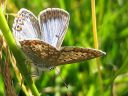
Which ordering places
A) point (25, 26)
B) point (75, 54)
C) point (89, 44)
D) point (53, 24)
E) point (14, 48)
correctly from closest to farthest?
A: point (14, 48)
point (75, 54)
point (25, 26)
point (53, 24)
point (89, 44)

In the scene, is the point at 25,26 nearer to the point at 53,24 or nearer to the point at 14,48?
the point at 53,24

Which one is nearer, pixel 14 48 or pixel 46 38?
pixel 14 48

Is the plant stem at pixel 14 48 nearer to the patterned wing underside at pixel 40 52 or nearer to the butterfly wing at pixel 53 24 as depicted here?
the patterned wing underside at pixel 40 52

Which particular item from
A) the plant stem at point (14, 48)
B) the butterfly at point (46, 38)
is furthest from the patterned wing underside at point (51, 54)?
the plant stem at point (14, 48)

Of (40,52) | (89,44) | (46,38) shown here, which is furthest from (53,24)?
(89,44)

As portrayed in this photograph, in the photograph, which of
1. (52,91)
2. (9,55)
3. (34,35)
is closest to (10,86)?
(9,55)

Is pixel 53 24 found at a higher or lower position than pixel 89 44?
higher

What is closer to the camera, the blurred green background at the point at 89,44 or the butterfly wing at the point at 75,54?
the butterfly wing at the point at 75,54
